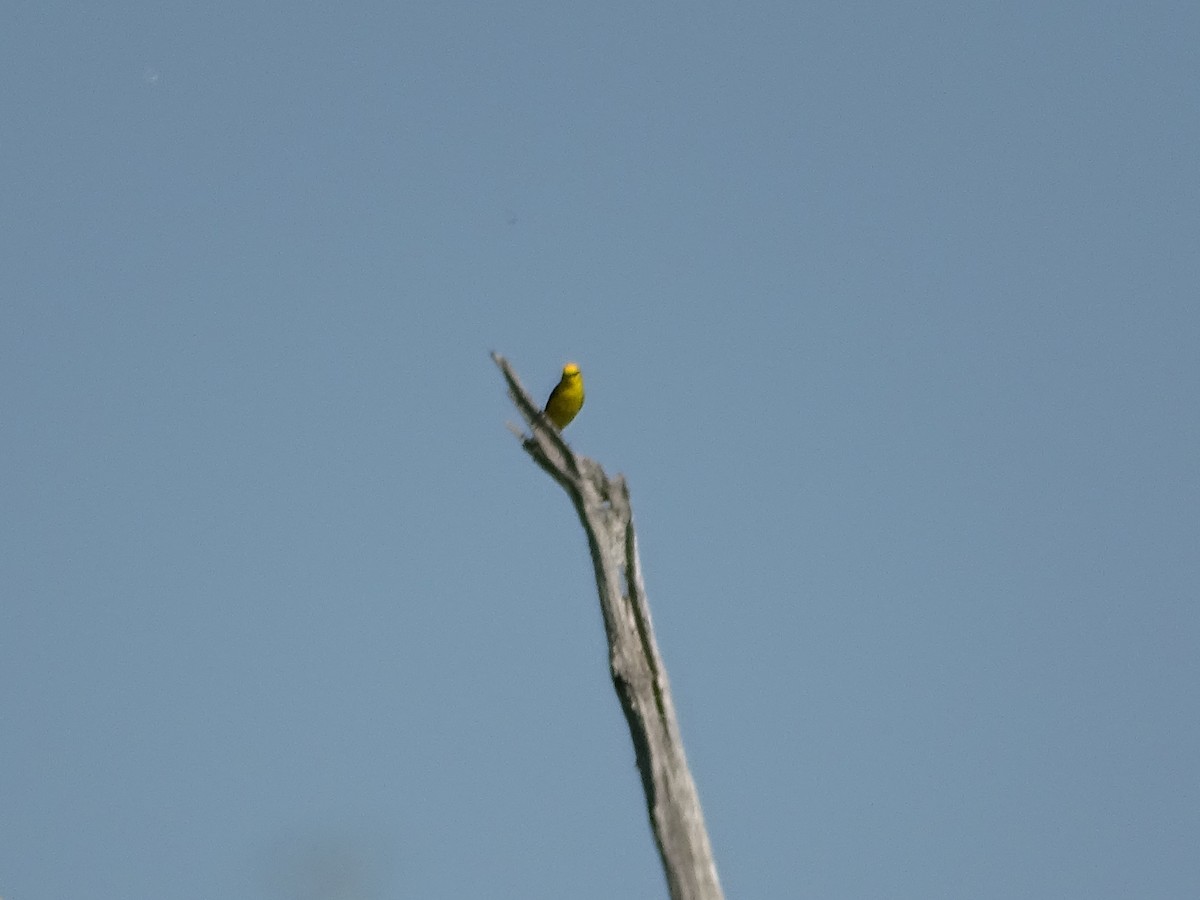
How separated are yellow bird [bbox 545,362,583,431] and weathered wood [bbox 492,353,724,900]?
6.80 metres

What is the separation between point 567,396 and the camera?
56.0ft

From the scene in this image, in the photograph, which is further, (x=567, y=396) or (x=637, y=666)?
(x=567, y=396)

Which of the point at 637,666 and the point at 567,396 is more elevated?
the point at 567,396

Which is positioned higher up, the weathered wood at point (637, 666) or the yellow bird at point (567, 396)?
the yellow bird at point (567, 396)

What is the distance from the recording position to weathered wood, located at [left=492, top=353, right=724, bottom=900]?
836 cm

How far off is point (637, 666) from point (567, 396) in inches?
330

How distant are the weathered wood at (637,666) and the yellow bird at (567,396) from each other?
6798mm

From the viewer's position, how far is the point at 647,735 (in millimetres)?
8672

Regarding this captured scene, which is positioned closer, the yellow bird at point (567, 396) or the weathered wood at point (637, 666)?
the weathered wood at point (637, 666)

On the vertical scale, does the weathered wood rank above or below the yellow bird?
below

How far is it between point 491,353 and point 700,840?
3.59m

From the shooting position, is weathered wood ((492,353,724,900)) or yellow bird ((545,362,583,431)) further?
yellow bird ((545,362,583,431))

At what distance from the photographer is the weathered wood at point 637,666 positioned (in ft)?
27.4

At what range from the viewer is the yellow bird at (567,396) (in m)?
17.1
